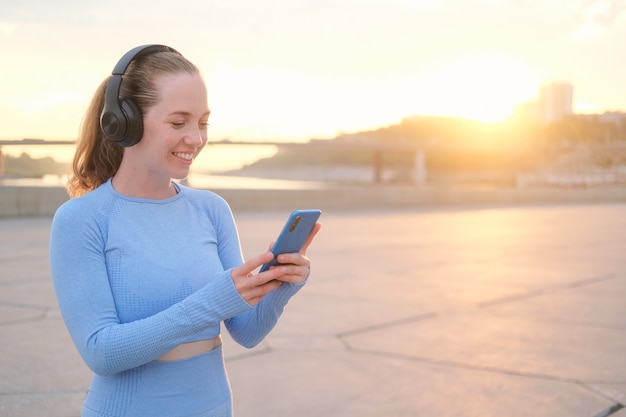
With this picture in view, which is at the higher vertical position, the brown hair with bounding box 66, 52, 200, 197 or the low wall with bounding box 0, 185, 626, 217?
the brown hair with bounding box 66, 52, 200, 197

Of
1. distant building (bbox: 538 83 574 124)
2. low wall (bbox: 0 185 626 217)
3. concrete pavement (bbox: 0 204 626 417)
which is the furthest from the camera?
distant building (bbox: 538 83 574 124)

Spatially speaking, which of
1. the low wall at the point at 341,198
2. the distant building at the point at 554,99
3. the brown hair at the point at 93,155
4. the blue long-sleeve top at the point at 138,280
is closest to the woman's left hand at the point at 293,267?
the blue long-sleeve top at the point at 138,280

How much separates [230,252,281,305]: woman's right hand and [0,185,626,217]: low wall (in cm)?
1274

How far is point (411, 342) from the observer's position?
430 cm

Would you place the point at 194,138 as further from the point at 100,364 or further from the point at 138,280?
the point at 100,364

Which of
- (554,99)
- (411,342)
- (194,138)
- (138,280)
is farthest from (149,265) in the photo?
(554,99)

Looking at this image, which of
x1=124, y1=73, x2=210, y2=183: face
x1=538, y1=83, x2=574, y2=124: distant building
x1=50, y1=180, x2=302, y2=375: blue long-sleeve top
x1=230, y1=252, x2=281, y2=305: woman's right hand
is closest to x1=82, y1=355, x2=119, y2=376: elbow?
x1=50, y1=180, x2=302, y2=375: blue long-sleeve top

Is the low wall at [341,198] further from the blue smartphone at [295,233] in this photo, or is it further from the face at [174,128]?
the blue smartphone at [295,233]

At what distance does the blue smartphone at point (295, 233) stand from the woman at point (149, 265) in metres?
0.03

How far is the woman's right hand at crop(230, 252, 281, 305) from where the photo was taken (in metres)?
1.75

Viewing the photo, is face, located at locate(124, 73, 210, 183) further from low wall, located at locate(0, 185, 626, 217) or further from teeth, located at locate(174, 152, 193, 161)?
low wall, located at locate(0, 185, 626, 217)

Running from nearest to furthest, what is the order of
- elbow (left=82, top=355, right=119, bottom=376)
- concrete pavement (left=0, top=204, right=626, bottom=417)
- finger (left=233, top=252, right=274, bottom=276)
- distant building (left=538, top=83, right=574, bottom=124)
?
1. finger (left=233, top=252, right=274, bottom=276)
2. elbow (left=82, top=355, right=119, bottom=376)
3. concrete pavement (left=0, top=204, right=626, bottom=417)
4. distant building (left=538, top=83, right=574, bottom=124)

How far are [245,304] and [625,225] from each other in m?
13.6

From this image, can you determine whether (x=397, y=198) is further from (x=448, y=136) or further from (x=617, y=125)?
(x=448, y=136)
